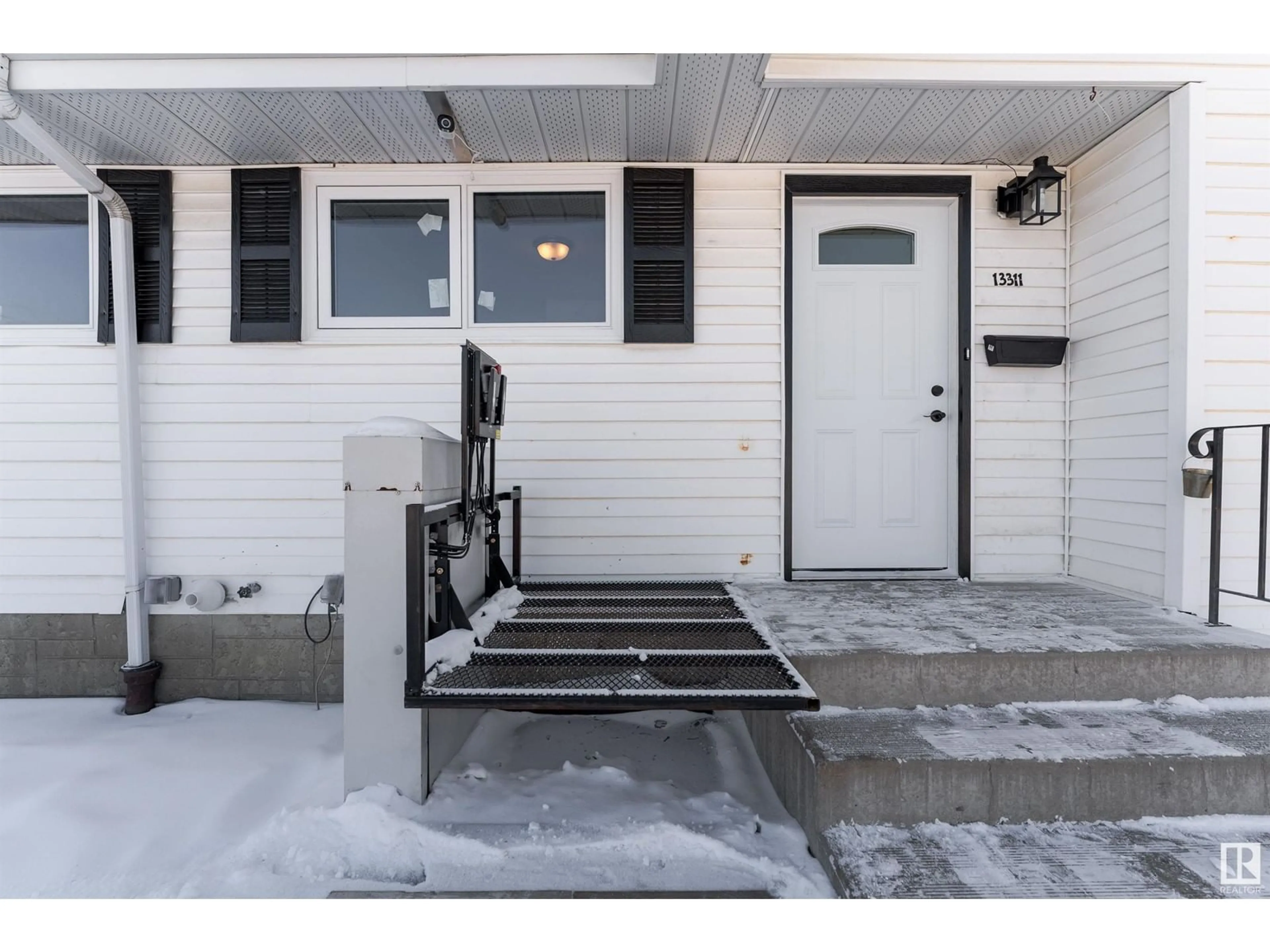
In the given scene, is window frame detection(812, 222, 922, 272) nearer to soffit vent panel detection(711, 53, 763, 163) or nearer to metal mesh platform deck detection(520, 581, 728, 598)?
soffit vent panel detection(711, 53, 763, 163)

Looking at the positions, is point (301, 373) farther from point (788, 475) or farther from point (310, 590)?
point (788, 475)

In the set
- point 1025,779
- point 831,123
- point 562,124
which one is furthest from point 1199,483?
point 562,124

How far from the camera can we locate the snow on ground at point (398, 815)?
1839 millimetres

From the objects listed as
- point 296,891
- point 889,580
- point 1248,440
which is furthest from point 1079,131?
point 296,891

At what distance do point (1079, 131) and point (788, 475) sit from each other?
7.60 feet

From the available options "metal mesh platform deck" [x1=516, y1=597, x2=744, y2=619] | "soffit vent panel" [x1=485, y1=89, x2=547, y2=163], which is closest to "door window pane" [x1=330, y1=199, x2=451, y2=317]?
"soffit vent panel" [x1=485, y1=89, x2=547, y2=163]

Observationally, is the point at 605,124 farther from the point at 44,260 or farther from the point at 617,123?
the point at 44,260

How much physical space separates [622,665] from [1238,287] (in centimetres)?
331

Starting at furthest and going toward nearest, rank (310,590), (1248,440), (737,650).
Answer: (310,590) → (1248,440) → (737,650)

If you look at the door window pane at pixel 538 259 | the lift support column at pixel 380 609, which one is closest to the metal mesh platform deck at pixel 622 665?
the lift support column at pixel 380 609

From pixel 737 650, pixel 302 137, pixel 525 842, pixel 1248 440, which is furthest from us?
pixel 302 137

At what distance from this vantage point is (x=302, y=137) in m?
3.18

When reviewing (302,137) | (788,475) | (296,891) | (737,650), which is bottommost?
(296,891)

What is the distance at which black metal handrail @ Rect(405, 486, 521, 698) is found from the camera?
1894mm
